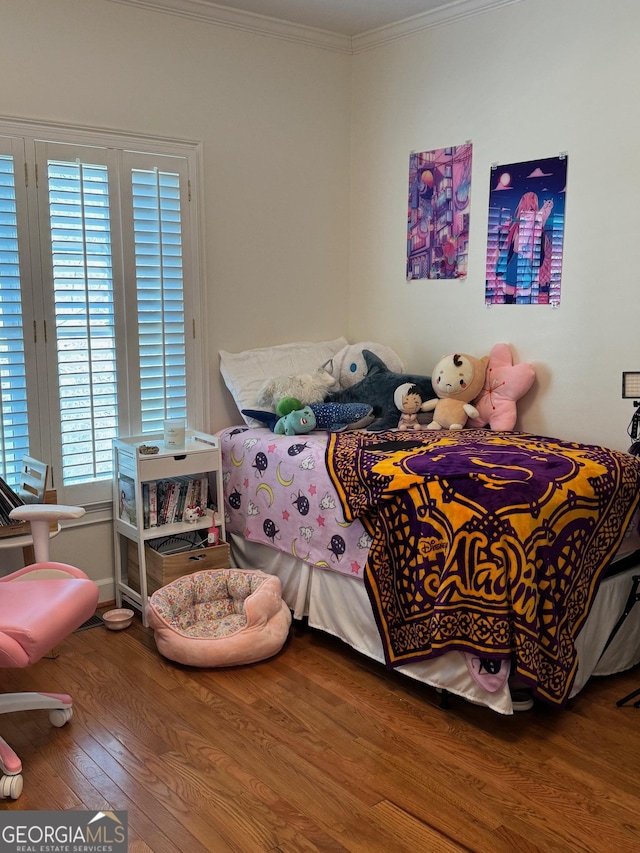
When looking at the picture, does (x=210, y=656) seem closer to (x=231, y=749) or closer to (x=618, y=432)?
(x=231, y=749)

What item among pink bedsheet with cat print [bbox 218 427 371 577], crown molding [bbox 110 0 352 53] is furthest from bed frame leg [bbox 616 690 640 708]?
crown molding [bbox 110 0 352 53]

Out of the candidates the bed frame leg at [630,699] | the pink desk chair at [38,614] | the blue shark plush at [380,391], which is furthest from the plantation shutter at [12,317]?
the bed frame leg at [630,699]

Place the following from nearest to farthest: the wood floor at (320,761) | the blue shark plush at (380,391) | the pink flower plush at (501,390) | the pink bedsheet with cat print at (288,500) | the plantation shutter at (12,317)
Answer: the wood floor at (320,761), the pink bedsheet with cat print at (288,500), the plantation shutter at (12,317), the pink flower plush at (501,390), the blue shark plush at (380,391)

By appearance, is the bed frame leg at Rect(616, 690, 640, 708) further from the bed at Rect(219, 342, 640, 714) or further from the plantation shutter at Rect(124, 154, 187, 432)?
the plantation shutter at Rect(124, 154, 187, 432)

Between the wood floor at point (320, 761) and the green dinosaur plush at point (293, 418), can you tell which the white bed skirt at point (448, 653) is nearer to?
the wood floor at point (320, 761)

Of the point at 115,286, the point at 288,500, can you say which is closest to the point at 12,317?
the point at 115,286

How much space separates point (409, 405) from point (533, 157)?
1.16m

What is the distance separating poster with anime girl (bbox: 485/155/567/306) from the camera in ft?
10.9

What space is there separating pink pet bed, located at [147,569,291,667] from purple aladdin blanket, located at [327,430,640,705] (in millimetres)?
459

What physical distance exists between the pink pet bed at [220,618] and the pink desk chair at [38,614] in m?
0.48

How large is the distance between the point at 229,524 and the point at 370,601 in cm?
107

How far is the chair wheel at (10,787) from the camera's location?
2180 millimetres

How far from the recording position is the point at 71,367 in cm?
339

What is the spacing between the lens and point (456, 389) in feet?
11.4
